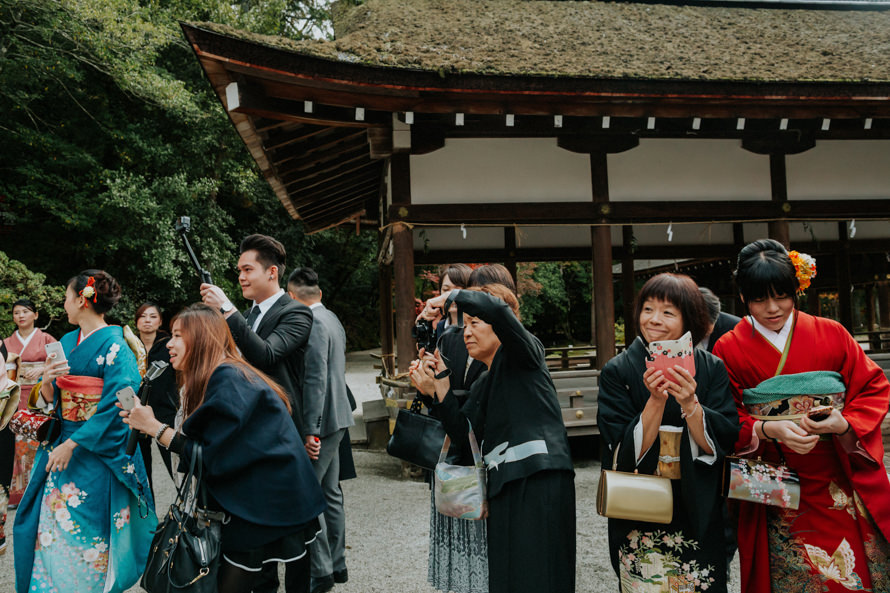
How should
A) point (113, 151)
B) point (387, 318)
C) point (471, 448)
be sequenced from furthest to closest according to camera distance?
point (113, 151) < point (387, 318) < point (471, 448)

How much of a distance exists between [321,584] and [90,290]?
221 centimetres

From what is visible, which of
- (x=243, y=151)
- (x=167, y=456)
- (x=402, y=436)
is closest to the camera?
(x=402, y=436)

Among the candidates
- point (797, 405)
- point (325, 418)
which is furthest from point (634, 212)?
point (797, 405)

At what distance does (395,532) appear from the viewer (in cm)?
470

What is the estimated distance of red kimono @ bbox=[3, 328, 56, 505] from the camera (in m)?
5.19

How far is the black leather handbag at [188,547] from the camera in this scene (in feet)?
6.84

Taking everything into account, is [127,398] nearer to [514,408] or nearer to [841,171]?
[514,408]

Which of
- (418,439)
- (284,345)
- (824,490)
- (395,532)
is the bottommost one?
(395,532)

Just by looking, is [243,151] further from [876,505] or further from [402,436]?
[876,505]

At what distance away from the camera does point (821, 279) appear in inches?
571

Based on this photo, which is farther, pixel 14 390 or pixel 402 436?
pixel 14 390

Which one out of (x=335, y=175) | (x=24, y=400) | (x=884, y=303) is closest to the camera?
A: (x=24, y=400)

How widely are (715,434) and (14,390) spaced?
4527 millimetres

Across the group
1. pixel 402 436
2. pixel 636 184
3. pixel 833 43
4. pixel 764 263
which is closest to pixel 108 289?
pixel 402 436
